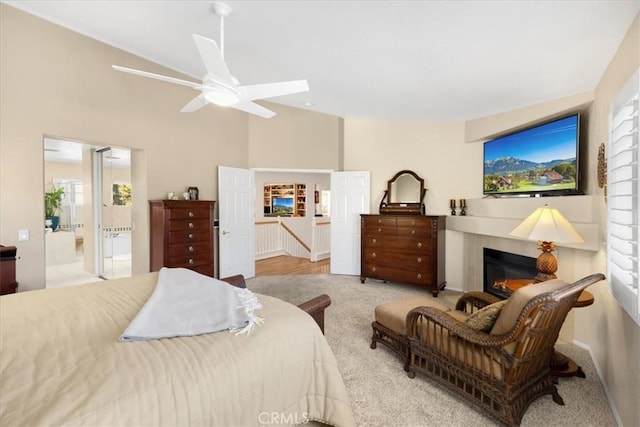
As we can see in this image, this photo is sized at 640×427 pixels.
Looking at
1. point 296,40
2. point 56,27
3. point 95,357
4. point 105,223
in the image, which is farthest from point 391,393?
point 105,223

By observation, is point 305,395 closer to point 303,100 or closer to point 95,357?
point 95,357

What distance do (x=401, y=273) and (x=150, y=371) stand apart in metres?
4.22

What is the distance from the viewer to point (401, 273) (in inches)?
191

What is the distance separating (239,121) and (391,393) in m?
4.56

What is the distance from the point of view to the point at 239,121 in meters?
5.18

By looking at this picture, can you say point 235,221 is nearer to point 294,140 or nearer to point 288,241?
point 294,140

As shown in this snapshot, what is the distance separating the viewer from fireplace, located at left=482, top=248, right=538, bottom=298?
3.83 metres

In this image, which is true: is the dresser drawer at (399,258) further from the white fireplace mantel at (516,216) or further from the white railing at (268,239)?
the white railing at (268,239)

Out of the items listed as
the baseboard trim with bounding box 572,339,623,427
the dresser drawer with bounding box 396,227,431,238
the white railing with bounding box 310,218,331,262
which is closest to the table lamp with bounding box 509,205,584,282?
the baseboard trim with bounding box 572,339,623,427

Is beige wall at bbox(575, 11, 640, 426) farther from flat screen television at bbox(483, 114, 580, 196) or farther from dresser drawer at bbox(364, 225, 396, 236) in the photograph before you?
dresser drawer at bbox(364, 225, 396, 236)

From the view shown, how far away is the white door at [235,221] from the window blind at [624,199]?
4574mm

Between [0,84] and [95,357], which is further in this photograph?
[0,84]

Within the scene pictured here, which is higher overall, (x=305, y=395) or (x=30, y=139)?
(x=30, y=139)

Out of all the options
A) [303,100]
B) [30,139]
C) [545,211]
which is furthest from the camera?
[303,100]
